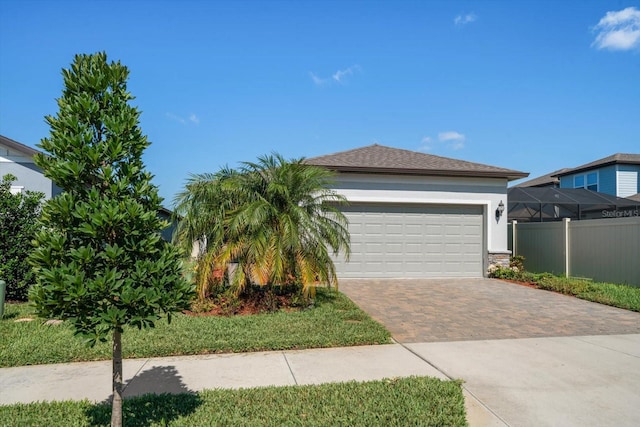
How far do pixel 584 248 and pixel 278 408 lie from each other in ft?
38.3

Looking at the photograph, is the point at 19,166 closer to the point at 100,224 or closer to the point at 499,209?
the point at 100,224

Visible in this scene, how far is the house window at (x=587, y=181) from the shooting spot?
25.8 metres

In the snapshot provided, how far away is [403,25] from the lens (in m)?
11.3

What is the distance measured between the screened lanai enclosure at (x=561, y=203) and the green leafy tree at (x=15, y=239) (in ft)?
52.6

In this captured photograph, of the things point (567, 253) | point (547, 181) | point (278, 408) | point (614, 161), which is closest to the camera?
point (278, 408)

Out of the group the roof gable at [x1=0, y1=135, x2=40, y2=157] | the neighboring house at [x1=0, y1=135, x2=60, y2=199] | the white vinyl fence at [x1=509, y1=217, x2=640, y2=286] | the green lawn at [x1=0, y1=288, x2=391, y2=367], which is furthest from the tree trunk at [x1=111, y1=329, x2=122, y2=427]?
the white vinyl fence at [x1=509, y1=217, x2=640, y2=286]

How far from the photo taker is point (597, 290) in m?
→ 9.98

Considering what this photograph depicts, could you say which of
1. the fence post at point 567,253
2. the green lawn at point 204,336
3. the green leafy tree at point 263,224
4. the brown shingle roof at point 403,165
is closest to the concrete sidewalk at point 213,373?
the green lawn at point 204,336

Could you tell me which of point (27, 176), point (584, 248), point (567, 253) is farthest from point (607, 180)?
point (27, 176)

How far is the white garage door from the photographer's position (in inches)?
502

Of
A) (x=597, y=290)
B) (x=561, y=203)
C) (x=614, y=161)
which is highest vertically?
(x=614, y=161)

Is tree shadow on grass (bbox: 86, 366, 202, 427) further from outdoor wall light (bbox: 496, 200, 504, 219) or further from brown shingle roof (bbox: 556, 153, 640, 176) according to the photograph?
brown shingle roof (bbox: 556, 153, 640, 176)

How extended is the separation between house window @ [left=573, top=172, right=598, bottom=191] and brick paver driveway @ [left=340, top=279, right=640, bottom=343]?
1922cm

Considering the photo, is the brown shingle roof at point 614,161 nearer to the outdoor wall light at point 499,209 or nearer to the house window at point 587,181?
the house window at point 587,181
